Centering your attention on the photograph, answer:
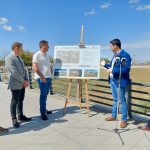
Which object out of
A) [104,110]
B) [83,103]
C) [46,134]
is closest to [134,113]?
[104,110]

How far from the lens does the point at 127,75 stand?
518 centimetres

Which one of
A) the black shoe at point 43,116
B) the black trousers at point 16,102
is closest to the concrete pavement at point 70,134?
the black shoe at point 43,116

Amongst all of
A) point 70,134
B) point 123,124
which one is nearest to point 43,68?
point 70,134

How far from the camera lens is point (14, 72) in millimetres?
5109

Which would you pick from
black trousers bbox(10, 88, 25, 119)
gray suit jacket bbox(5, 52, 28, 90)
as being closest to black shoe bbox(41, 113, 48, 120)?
black trousers bbox(10, 88, 25, 119)

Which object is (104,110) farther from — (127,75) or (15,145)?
(15,145)

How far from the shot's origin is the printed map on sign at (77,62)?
20.0ft

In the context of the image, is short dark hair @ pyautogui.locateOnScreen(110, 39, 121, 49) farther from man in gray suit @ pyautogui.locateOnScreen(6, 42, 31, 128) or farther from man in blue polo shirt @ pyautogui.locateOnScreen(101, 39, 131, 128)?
man in gray suit @ pyautogui.locateOnScreen(6, 42, 31, 128)

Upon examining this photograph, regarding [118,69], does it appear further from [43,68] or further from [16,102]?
[16,102]

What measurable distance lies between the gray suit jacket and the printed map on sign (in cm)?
132

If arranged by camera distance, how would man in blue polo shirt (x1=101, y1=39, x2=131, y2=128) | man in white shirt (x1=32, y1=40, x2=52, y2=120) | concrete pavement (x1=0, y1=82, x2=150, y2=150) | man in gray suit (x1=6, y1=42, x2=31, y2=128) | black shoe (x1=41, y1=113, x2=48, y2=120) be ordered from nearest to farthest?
concrete pavement (x1=0, y1=82, x2=150, y2=150)
man in blue polo shirt (x1=101, y1=39, x2=131, y2=128)
man in gray suit (x1=6, y1=42, x2=31, y2=128)
man in white shirt (x1=32, y1=40, x2=52, y2=120)
black shoe (x1=41, y1=113, x2=48, y2=120)

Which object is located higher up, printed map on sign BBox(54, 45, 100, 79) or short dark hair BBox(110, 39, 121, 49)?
short dark hair BBox(110, 39, 121, 49)

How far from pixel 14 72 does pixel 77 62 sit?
5.96ft

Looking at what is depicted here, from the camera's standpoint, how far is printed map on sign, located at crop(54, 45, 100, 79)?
609cm
